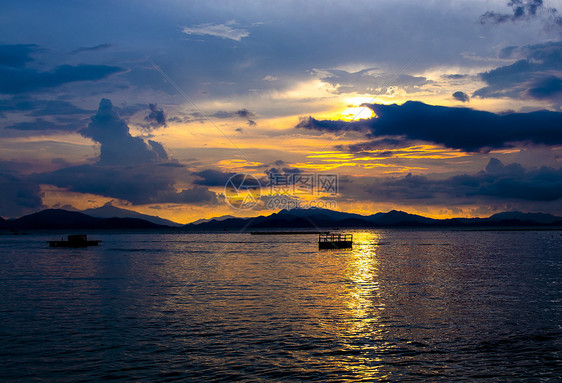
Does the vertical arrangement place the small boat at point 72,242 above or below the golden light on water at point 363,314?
below

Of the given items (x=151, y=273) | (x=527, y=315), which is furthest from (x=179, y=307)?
(x=151, y=273)

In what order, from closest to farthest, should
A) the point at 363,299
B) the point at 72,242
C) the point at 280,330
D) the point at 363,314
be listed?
the point at 280,330
the point at 363,314
the point at 363,299
the point at 72,242

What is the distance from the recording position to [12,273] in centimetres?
6162

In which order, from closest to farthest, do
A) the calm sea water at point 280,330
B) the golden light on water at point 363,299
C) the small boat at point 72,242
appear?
the calm sea water at point 280,330 → the golden light on water at point 363,299 → the small boat at point 72,242

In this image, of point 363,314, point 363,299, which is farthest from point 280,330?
point 363,299

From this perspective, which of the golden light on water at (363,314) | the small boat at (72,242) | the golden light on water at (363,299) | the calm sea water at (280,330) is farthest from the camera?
the small boat at (72,242)

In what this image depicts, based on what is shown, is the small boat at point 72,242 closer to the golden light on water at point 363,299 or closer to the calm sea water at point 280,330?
the calm sea water at point 280,330

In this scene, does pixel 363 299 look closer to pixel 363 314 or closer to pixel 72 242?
pixel 363 314

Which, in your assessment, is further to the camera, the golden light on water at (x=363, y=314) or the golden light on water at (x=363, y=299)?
the golden light on water at (x=363, y=299)

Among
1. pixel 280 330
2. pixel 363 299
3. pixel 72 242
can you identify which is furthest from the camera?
pixel 72 242

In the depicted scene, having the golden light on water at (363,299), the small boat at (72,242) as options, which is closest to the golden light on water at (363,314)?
the golden light on water at (363,299)

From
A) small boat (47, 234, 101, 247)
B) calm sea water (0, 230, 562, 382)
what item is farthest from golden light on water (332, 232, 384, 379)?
small boat (47, 234, 101, 247)

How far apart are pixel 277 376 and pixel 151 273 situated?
46222 millimetres

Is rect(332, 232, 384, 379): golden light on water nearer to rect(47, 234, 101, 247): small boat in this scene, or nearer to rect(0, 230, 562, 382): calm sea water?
rect(0, 230, 562, 382): calm sea water
